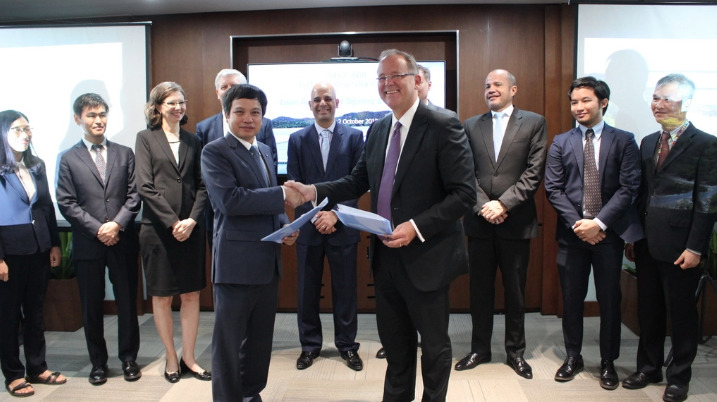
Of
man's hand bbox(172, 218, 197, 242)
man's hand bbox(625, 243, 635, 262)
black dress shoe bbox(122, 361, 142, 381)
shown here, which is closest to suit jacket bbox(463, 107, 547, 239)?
man's hand bbox(625, 243, 635, 262)

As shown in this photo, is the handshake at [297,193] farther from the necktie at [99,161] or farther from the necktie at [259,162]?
the necktie at [99,161]

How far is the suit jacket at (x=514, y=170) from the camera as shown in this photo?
355 centimetres

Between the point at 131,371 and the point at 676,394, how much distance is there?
3.17 m

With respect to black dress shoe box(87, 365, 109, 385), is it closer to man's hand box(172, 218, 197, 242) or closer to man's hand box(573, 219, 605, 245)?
man's hand box(172, 218, 197, 242)

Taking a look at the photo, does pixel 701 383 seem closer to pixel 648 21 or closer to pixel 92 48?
pixel 648 21

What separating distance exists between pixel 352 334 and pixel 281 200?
147 cm

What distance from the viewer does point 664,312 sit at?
3344mm

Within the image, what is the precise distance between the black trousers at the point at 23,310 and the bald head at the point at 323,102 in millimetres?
1870

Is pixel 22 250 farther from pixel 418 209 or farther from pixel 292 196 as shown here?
pixel 418 209

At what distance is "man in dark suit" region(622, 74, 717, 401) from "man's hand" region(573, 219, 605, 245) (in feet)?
0.89

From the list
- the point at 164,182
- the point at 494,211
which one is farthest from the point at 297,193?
the point at 494,211

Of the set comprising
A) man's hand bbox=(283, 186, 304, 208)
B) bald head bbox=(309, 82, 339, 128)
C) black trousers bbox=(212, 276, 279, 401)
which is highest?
bald head bbox=(309, 82, 339, 128)

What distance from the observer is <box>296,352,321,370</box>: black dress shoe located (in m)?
3.70

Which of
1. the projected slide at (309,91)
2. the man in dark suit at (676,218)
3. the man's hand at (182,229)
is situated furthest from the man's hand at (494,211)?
the man's hand at (182,229)
